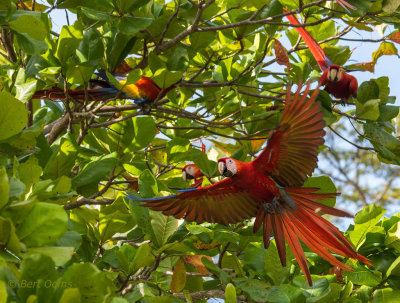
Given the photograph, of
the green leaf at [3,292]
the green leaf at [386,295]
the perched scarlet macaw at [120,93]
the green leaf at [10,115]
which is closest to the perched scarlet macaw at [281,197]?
the green leaf at [386,295]

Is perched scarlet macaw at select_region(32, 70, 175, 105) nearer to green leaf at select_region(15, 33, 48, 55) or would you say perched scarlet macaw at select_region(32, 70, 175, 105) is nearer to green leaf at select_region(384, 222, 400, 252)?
green leaf at select_region(15, 33, 48, 55)

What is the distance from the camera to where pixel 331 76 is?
1570mm

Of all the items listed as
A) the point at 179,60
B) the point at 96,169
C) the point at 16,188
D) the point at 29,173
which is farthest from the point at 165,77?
the point at 16,188

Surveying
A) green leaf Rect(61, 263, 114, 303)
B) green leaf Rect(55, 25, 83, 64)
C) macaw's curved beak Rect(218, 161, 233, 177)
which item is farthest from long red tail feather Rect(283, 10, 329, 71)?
green leaf Rect(61, 263, 114, 303)

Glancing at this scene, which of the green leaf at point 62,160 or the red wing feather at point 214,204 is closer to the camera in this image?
the green leaf at point 62,160

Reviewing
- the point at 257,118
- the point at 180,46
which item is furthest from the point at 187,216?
the point at 180,46

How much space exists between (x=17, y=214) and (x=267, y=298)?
2.14 ft

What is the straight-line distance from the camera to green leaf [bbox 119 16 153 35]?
4.29ft

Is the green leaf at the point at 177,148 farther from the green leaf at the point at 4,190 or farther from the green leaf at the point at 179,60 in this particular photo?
the green leaf at the point at 4,190

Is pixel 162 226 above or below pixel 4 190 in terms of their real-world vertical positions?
below

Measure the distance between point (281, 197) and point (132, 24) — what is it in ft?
2.23

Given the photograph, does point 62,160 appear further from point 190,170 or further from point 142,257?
point 190,170

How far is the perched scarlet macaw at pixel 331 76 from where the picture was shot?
1.58m

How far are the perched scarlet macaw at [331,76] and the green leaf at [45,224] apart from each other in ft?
3.46
